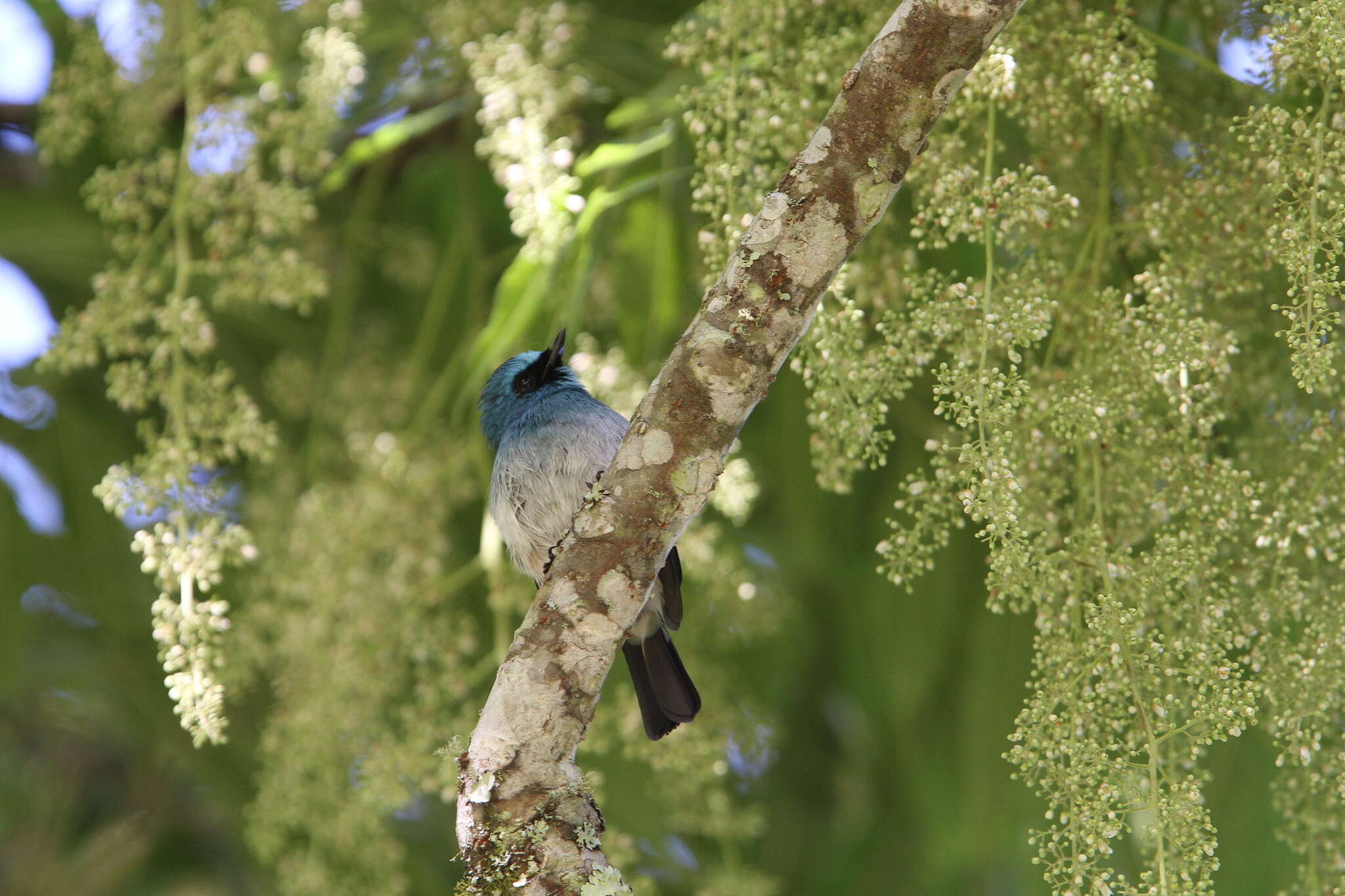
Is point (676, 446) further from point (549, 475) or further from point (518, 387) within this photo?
point (518, 387)

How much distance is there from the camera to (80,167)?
3.15 meters

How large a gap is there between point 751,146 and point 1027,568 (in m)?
0.69

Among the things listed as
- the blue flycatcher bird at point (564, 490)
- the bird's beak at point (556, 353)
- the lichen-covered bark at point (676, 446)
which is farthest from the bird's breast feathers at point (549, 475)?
the lichen-covered bark at point (676, 446)

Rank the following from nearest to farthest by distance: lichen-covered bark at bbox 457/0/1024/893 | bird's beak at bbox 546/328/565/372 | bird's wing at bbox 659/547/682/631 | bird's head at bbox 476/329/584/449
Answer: lichen-covered bark at bbox 457/0/1024/893 < bird's wing at bbox 659/547/682/631 < bird's beak at bbox 546/328/565/372 < bird's head at bbox 476/329/584/449

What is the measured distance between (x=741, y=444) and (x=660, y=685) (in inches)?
40.2

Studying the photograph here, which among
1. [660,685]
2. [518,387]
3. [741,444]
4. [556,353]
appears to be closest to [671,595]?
[660,685]

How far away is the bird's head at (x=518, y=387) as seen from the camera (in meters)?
2.67

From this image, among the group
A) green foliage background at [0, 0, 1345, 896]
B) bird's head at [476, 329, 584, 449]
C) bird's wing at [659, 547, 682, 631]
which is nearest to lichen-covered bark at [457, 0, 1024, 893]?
green foliage background at [0, 0, 1345, 896]

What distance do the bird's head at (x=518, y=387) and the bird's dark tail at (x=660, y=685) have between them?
583mm

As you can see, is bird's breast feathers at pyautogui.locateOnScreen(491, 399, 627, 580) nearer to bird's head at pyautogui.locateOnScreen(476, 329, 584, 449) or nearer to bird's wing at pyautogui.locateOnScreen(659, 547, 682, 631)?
bird's head at pyautogui.locateOnScreen(476, 329, 584, 449)

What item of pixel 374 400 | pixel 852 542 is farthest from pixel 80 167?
pixel 852 542

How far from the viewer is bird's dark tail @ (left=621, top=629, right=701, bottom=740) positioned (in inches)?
89.7

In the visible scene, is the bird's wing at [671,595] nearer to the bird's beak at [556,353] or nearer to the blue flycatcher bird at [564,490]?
the blue flycatcher bird at [564,490]

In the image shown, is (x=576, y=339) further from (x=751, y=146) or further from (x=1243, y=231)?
(x=1243, y=231)
